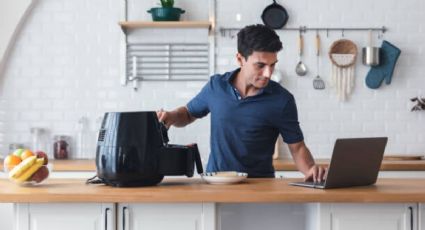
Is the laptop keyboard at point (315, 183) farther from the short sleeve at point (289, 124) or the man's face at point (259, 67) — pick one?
the man's face at point (259, 67)

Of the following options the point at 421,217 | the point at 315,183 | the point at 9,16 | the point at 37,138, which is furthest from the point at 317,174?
the point at 9,16

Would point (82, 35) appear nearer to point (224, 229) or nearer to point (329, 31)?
point (329, 31)

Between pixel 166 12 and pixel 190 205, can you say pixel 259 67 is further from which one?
pixel 166 12

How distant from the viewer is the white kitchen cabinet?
2.56 m

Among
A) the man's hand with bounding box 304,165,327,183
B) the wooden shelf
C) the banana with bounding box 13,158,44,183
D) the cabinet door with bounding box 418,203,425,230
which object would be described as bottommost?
the cabinet door with bounding box 418,203,425,230

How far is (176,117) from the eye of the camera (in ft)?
11.3

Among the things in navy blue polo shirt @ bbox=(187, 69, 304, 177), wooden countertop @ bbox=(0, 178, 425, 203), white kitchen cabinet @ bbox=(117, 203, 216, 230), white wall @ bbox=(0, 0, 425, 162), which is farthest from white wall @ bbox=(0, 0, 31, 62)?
white kitchen cabinet @ bbox=(117, 203, 216, 230)

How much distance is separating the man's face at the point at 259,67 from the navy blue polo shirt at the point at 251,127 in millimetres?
115

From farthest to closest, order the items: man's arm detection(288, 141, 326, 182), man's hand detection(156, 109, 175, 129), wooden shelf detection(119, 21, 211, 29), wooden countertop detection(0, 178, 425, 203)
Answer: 1. wooden shelf detection(119, 21, 211, 29)
2. man's arm detection(288, 141, 326, 182)
3. man's hand detection(156, 109, 175, 129)
4. wooden countertop detection(0, 178, 425, 203)

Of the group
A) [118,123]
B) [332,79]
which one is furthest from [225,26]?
[118,123]

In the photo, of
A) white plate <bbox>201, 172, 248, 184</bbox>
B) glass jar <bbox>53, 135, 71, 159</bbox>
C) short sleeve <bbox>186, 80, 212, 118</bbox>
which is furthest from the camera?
glass jar <bbox>53, 135, 71, 159</bbox>

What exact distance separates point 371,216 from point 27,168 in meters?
1.40

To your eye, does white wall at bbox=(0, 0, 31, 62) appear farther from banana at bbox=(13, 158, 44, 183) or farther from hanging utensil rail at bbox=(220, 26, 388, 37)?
banana at bbox=(13, 158, 44, 183)

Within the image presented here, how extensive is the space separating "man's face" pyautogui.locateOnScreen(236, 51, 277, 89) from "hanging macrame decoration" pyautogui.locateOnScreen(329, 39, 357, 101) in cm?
197
